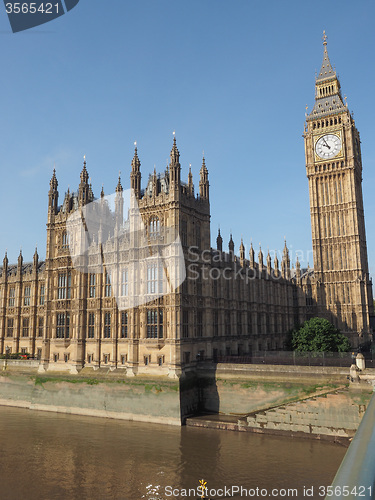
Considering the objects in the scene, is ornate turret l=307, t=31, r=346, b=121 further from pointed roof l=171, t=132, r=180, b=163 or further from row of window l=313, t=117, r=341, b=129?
pointed roof l=171, t=132, r=180, b=163

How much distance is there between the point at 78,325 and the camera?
2383 inches

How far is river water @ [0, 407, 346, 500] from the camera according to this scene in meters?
31.0

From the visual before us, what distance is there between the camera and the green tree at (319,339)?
67938 millimetres

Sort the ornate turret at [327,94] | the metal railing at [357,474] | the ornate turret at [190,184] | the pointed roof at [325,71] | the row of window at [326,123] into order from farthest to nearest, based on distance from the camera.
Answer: the pointed roof at [325,71], the ornate turret at [327,94], the row of window at [326,123], the ornate turret at [190,184], the metal railing at [357,474]

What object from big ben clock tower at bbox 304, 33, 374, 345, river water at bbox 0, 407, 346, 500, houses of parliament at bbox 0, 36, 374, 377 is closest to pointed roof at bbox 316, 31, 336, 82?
big ben clock tower at bbox 304, 33, 374, 345

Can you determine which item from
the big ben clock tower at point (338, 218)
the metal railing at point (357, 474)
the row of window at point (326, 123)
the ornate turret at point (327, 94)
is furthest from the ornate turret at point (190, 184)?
the ornate turret at point (327, 94)

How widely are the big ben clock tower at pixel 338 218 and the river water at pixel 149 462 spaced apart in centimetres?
6019

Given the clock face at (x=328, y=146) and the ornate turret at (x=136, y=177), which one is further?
the clock face at (x=328, y=146)

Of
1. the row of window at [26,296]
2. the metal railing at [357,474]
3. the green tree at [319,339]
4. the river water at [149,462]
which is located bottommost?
the river water at [149,462]

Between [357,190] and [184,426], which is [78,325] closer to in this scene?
[184,426]

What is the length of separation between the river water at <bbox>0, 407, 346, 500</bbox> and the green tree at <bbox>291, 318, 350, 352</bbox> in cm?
2875

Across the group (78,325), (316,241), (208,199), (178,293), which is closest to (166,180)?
(208,199)

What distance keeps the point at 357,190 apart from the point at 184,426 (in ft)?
254

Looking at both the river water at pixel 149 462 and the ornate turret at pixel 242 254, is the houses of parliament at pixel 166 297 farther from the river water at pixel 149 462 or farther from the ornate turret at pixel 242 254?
the river water at pixel 149 462
